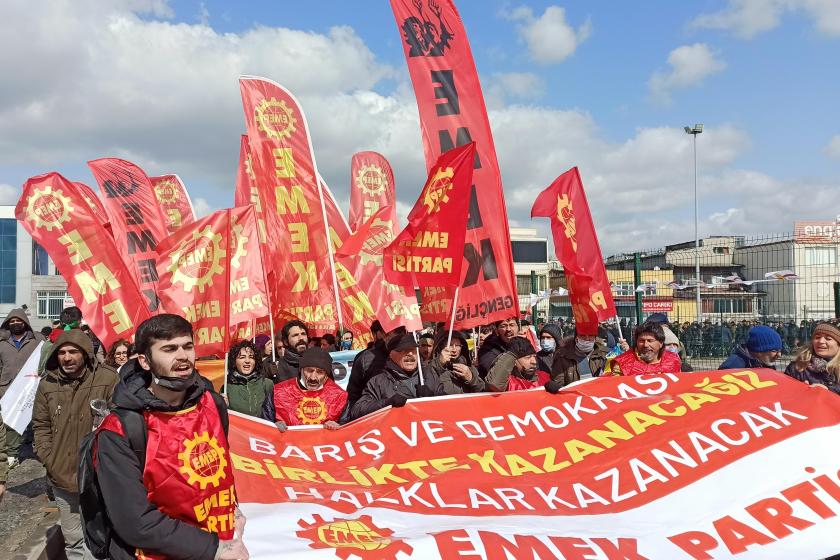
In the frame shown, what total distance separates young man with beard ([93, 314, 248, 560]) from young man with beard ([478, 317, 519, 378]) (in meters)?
4.58

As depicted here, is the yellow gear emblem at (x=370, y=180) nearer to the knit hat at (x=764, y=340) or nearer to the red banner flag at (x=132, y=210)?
the red banner flag at (x=132, y=210)

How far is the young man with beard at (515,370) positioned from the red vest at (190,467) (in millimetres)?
3220

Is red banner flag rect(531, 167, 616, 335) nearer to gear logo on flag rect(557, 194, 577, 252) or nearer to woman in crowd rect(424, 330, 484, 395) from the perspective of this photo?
gear logo on flag rect(557, 194, 577, 252)

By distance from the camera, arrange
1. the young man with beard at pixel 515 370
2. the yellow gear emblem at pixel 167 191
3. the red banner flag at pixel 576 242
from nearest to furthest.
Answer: the young man with beard at pixel 515 370
the red banner flag at pixel 576 242
the yellow gear emblem at pixel 167 191

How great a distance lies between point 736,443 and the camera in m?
4.48

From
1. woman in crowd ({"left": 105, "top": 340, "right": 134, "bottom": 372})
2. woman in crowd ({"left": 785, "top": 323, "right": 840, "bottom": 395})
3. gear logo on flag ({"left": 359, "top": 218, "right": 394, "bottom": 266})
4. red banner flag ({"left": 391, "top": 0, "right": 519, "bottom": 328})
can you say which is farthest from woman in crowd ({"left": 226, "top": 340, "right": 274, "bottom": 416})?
woman in crowd ({"left": 785, "top": 323, "right": 840, "bottom": 395})

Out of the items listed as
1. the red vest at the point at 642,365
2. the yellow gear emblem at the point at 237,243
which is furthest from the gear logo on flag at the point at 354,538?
the yellow gear emblem at the point at 237,243

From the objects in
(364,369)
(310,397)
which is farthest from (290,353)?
(310,397)

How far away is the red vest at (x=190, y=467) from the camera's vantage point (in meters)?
2.48

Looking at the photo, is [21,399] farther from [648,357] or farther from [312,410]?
[648,357]

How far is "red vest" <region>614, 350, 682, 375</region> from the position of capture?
18.8 ft

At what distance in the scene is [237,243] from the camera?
7637mm

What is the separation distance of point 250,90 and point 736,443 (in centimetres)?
776

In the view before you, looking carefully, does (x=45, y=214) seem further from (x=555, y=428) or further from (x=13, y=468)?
(x=555, y=428)
